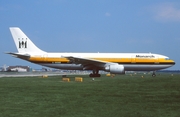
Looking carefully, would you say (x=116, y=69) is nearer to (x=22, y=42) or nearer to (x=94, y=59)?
(x=94, y=59)

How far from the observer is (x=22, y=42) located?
1716 inches

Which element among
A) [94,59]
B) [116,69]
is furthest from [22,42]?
[116,69]

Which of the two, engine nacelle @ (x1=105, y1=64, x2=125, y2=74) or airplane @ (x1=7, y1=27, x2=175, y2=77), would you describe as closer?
engine nacelle @ (x1=105, y1=64, x2=125, y2=74)

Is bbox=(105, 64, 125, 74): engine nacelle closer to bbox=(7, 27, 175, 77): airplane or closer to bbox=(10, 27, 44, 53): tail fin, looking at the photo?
bbox=(7, 27, 175, 77): airplane

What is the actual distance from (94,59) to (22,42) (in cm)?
1010

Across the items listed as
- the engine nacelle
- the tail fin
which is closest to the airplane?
the tail fin

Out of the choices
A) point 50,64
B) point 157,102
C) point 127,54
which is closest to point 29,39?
point 50,64

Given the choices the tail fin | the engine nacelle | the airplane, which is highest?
the tail fin

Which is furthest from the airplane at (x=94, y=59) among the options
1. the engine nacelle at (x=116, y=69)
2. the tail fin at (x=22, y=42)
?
the engine nacelle at (x=116, y=69)

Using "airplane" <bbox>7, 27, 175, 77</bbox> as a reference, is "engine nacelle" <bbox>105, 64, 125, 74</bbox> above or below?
below

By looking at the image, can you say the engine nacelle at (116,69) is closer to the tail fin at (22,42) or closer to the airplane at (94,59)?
the airplane at (94,59)

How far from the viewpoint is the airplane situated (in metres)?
40.8

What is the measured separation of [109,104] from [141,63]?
98.0 feet

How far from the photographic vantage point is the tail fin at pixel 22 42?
1705 inches
